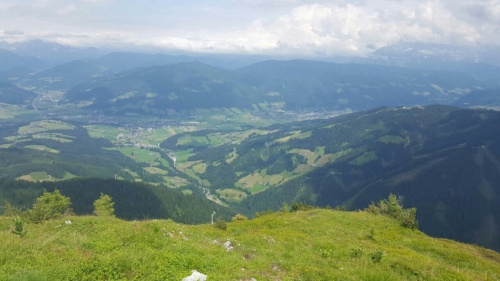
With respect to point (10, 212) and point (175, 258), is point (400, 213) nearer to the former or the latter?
point (175, 258)

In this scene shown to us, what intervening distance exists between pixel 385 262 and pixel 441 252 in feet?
60.7

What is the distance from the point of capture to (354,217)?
62594mm

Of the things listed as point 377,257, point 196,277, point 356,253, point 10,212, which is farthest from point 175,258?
point 10,212

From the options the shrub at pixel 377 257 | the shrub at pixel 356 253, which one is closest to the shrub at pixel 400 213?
the shrub at pixel 356 253

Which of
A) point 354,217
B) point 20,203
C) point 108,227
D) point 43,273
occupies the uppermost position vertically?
point 43,273

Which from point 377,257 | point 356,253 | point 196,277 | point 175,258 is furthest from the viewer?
point 356,253

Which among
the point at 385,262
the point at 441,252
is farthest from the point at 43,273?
the point at 441,252

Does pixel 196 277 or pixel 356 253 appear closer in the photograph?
pixel 196 277

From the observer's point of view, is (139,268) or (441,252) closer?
(139,268)

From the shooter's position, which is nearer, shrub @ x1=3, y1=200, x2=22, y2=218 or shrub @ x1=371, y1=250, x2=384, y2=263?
shrub @ x1=371, y1=250, x2=384, y2=263

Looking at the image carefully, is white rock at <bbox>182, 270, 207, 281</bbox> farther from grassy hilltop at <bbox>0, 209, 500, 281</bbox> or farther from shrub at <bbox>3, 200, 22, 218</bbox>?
shrub at <bbox>3, 200, 22, 218</bbox>

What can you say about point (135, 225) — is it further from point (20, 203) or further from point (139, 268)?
point (20, 203)

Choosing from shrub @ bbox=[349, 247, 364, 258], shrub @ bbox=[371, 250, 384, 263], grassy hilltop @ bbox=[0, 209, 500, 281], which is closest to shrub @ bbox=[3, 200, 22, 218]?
grassy hilltop @ bbox=[0, 209, 500, 281]

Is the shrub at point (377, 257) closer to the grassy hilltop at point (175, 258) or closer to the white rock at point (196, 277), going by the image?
the grassy hilltop at point (175, 258)
